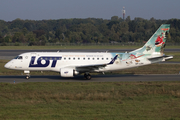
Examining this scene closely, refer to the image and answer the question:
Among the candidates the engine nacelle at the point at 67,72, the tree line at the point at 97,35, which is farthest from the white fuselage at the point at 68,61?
the tree line at the point at 97,35

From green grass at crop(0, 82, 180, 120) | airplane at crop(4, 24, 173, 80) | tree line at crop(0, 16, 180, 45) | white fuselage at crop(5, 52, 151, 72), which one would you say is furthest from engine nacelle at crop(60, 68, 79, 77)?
tree line at crop(0, 16, 180, 45)

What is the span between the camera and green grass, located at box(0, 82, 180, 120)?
1361 cm

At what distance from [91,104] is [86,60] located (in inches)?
491

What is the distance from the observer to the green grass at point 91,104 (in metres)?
13.6

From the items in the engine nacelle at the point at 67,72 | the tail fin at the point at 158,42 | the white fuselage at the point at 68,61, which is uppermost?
the tail fin at the point at 158,42

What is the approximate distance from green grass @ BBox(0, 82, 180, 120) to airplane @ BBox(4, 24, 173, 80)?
6438mm

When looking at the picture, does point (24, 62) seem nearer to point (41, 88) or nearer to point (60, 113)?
point (41, 88)

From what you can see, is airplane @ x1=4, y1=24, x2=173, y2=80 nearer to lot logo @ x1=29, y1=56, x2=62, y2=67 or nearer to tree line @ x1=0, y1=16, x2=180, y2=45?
lot logo @ x1=29, y1=56, x2=62, y2=67

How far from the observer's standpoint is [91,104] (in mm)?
16094

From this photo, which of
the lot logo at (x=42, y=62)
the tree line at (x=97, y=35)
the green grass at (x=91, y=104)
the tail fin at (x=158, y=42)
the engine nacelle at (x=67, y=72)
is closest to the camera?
the green grass at (x=91, y=104)

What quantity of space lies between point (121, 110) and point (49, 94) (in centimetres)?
683

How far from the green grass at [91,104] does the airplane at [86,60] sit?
21.1 ft

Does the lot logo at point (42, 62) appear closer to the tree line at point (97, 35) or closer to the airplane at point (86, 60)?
the airplane at point (86, 60)

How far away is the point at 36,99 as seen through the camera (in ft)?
57.5
